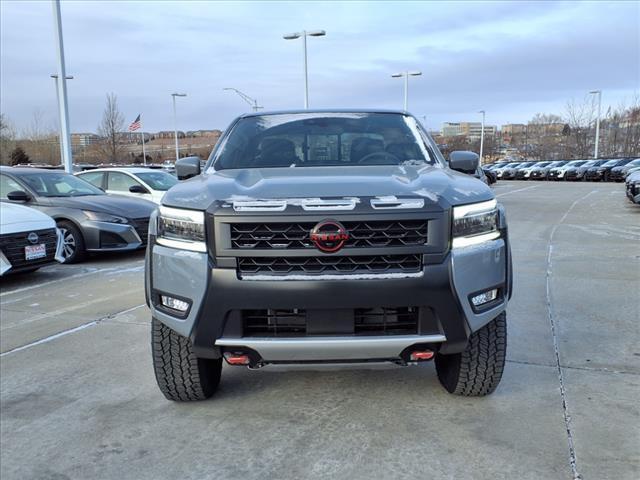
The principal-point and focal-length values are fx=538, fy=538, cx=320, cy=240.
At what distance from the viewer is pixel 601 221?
12820mm

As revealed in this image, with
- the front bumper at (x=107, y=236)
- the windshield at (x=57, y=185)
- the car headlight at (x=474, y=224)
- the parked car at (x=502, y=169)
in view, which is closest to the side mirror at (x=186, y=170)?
the car headlight at (x=474, y=224)

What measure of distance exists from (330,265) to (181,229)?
0.79 m

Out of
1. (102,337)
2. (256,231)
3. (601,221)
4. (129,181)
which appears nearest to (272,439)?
(256,231)

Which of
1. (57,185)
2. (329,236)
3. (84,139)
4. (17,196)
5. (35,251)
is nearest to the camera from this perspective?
(329,236)

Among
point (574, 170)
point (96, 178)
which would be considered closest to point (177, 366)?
point (96, 178)

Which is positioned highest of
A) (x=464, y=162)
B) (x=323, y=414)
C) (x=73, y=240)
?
(x=464, y=162)

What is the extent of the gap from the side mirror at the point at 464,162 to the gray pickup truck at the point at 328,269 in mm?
910

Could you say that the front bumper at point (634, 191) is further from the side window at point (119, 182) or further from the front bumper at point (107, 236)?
the front bumper at point (107, 236)

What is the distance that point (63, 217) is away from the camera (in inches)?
327

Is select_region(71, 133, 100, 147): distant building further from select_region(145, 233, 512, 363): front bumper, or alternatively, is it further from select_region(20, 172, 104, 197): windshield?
select_region(145, 233, 512, 363): front bumper

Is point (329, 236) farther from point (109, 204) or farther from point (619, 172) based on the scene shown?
point (619, 172)

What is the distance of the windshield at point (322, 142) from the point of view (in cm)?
383

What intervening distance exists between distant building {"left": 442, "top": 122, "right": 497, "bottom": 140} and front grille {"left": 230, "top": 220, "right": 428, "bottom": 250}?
77385mm

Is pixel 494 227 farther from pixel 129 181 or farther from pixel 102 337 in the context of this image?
pixel 129 181
